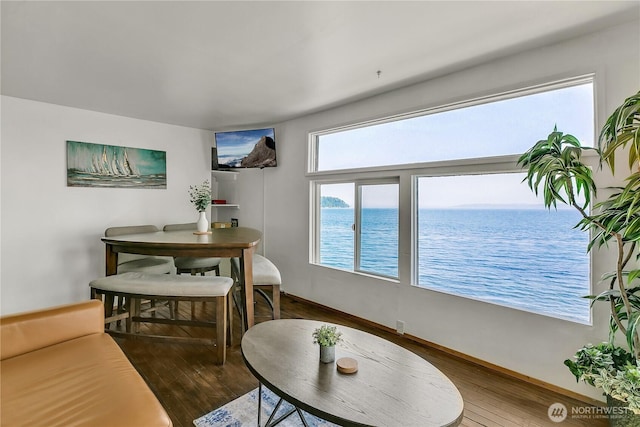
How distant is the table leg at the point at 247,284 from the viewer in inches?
95.8

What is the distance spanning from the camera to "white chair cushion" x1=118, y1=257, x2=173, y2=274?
2.98 metres

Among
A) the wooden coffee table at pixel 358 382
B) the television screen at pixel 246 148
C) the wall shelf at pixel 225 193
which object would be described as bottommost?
the wooden coffee table at pixel 358 382

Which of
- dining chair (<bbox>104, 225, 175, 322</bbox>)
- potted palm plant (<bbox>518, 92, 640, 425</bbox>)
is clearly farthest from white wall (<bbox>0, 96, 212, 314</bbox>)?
potted palm plant (<bbox>518, 92, 640, 425</bbox>)

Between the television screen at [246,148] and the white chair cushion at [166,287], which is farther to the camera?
the television screen at [246,148]

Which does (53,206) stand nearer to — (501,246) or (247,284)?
(247,284)

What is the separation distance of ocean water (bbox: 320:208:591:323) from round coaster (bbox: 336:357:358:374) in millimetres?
1545

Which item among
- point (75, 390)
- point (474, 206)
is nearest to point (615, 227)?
point (474, 206)

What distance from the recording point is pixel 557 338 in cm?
200

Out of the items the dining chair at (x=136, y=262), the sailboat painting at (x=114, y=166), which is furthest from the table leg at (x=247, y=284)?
the sailboat painting at (x=114, y=166)

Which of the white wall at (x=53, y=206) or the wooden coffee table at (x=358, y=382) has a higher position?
the white wall at (x=53, y=206)

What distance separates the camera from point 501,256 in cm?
238

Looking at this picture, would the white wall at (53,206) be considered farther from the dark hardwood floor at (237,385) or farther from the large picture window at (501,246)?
the large picture window at (501,246)

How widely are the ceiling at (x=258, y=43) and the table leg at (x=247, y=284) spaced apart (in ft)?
5.25

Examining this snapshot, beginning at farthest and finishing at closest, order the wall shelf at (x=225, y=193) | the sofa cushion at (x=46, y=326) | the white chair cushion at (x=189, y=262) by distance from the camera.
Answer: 1. the wall shelf at (x=225, y=193)
2. the white chair cushion at (x=189, y=262)
3. the sofa cushion at (x=46, y=326)
